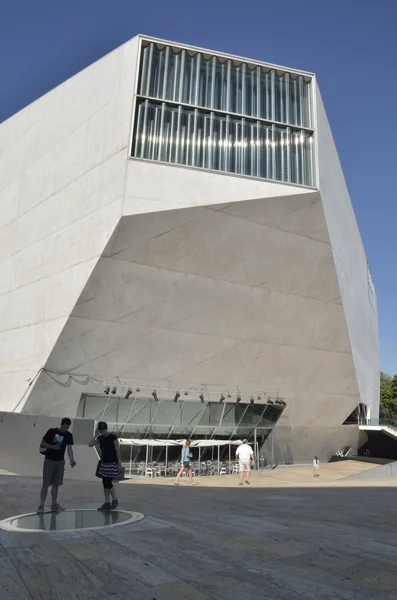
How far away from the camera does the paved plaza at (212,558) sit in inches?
151

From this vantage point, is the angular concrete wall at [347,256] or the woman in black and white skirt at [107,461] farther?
the angular concrete wall at [347,256]

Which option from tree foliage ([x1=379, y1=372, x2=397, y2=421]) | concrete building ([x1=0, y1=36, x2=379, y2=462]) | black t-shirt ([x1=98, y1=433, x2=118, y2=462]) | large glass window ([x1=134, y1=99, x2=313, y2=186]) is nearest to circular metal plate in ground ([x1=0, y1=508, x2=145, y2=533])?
black t-shirt ([x1=98, y1=433, x2=118, y2=462])

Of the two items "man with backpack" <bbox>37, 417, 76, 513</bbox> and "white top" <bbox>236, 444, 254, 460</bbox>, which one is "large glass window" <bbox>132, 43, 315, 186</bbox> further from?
"man with backpack" <bbox>37, 417, 76, 513</bbox>

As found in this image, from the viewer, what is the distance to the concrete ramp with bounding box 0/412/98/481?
16.2 meters

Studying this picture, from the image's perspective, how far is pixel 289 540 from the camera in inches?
219

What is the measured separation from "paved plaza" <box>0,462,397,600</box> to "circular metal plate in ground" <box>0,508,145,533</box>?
0.28m

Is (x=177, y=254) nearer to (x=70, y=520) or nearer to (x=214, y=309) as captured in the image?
(x=214, y=309)

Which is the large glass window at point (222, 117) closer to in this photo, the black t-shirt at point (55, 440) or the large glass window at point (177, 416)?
the large glass window at point (177, 416)

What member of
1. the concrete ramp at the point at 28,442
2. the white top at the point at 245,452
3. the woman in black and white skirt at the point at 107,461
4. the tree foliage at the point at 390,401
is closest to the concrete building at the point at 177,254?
the concrete ramp at the point at 28,442

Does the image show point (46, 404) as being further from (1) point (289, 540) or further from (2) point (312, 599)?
(2) point (312, 599)

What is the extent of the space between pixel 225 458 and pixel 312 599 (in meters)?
21.3

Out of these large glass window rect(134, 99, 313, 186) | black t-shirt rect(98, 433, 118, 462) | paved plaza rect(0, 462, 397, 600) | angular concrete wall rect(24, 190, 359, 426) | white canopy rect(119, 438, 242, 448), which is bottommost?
paved plaza rect(0, 462, 397, 600)

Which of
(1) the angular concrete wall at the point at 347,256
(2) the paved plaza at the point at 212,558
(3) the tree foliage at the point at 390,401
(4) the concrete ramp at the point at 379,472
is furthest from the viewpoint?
(3) the tree foliage at the point at 390,401

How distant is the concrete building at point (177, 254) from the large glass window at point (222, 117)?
0.07 m
